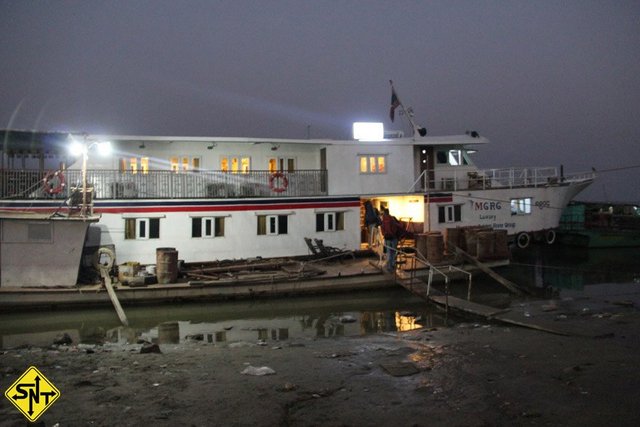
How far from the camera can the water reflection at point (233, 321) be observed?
1367 centimetres

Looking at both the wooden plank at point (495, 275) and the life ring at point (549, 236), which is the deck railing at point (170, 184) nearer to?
the wooden plank at point (495, 275)

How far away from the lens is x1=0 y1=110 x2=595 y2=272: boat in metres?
18.2

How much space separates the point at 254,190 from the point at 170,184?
11.3 feet

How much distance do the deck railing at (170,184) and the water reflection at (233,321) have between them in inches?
190

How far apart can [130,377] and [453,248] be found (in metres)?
14.9

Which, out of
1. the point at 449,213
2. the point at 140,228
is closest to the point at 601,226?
the point at 449,213

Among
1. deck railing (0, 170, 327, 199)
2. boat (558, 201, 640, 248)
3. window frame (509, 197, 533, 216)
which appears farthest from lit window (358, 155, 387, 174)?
boat (558, 201, 640, 248)

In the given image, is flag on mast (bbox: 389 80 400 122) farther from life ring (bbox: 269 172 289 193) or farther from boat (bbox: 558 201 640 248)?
boat (bbox: 558 201 640 248)

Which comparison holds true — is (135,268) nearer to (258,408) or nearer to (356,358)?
(356,358)

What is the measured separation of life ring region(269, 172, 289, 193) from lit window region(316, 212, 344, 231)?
1.93 metres

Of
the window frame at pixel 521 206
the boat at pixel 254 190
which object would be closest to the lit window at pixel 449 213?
the boat at pixel 254 190

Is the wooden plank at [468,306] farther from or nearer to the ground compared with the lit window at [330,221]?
nearer to the ground

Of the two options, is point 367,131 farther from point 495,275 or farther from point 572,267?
point 572,267

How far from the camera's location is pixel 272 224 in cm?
2030
